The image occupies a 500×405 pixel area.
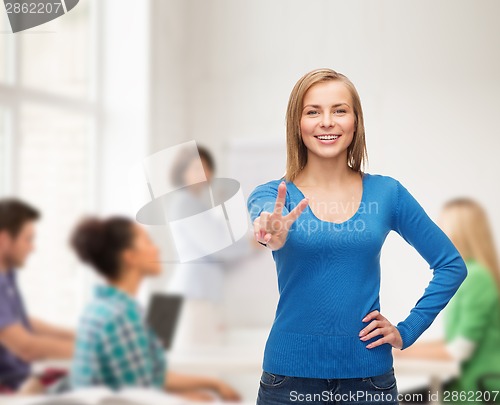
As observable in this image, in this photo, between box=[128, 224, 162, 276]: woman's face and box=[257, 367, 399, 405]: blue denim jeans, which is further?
box=[128, 224, 162, 276]: woman's face

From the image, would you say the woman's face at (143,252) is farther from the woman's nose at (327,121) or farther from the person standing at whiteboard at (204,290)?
the woman's nose at (327,121)

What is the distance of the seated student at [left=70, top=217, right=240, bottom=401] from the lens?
5.60 ft

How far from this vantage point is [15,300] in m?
1.65

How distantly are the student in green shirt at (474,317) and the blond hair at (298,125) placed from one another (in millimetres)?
1077

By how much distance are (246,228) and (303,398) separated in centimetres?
29

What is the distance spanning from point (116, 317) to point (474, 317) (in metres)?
0.86

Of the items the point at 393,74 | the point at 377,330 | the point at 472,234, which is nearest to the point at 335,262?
the point at 377,330

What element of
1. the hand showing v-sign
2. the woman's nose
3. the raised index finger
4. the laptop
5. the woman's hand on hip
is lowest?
the laptop

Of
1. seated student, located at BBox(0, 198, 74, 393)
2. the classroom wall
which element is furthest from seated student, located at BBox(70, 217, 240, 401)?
the classroom wall

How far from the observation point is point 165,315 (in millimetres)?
2084

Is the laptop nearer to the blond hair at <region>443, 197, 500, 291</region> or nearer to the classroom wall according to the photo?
the classroom wall

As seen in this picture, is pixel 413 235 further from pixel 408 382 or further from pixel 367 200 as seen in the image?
pixel 408 382

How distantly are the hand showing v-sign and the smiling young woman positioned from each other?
1.5 inches

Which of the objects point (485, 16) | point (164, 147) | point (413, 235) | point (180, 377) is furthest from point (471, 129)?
point (413, 235)
